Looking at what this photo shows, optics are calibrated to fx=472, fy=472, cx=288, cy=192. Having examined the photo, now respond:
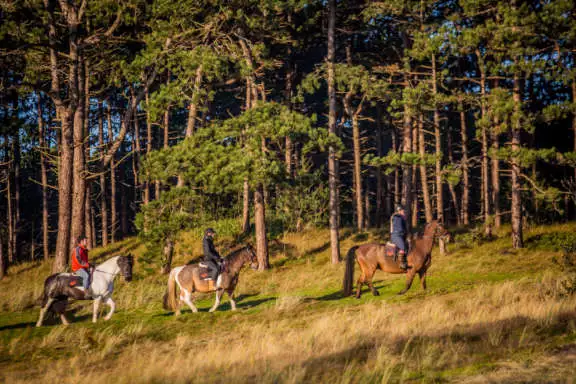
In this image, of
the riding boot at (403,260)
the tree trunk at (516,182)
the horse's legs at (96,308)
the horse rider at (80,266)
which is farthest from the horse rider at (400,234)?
the horse rider at (80,266)

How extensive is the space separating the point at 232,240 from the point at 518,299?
56.7ft

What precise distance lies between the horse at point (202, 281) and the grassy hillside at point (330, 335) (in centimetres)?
57

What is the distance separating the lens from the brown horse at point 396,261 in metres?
14.8

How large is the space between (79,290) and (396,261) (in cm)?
941

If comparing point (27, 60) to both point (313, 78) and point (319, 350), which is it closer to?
point (313, 78)

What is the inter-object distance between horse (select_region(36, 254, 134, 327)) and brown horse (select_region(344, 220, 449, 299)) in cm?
685

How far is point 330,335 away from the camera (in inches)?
368

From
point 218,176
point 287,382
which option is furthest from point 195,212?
point 287,382

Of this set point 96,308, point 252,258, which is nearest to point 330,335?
point 252,258

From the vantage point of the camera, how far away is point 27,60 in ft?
62.0

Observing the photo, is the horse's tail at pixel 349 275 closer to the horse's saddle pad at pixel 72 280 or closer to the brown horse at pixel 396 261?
the brown horse at pixel 396 261

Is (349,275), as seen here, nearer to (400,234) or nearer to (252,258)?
(400,234)

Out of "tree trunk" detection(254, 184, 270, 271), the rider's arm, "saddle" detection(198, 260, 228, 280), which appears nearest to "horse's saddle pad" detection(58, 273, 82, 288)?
the rider's arm

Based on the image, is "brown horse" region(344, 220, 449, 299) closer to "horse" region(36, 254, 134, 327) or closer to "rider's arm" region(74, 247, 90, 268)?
"horse" region(36, 254, 134, 327)
